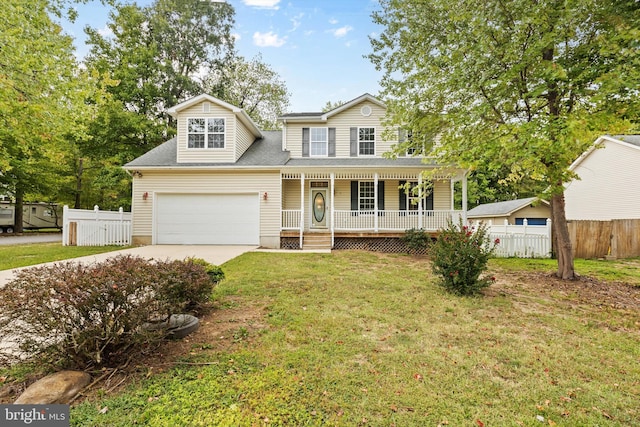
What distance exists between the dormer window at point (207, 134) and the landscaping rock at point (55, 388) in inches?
454

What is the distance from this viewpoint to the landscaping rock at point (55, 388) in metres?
2.21

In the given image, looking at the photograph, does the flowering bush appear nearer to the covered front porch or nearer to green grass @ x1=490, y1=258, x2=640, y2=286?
green grass @ x1=490, y1=258, x2=640, y2=286

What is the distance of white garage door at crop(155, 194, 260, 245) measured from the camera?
12.8 m

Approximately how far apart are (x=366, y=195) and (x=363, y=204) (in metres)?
0.44

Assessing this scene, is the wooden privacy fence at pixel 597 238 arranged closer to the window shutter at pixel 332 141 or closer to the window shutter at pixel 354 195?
the window shutter at pixel 354 195

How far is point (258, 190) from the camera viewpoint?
12664 mm

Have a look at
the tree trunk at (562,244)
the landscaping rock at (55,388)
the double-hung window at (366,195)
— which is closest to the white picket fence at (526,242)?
the tree trunk at (562,244)

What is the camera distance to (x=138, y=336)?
2.70 meters

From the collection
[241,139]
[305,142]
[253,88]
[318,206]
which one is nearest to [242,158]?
[241,139]

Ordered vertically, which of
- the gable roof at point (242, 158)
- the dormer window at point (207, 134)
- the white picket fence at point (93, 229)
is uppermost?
the dormer window at point (207, 134)

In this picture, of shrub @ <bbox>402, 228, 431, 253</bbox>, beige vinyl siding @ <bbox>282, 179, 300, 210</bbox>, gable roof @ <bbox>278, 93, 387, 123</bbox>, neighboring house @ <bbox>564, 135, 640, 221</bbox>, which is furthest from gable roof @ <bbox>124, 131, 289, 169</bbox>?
neighboring house @ <bbox>564, 135, 640, 221</bbox>

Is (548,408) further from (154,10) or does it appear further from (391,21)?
(154,10)

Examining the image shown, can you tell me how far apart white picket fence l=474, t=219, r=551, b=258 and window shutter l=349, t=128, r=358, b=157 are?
251 inches

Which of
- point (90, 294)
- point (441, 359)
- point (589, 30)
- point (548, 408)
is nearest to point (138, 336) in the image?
point (90, 294)
